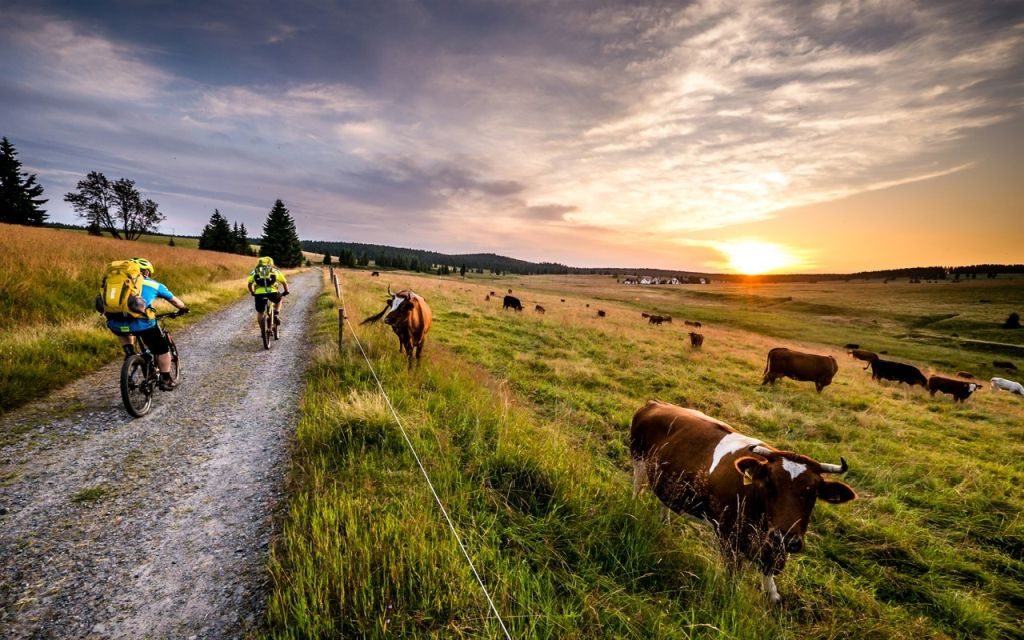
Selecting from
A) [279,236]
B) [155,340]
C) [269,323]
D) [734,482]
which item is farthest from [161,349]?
[279,236]

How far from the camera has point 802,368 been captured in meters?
14.9

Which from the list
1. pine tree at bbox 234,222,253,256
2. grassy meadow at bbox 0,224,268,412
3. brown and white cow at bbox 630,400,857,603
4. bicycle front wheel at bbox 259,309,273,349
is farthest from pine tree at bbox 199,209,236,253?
brown and white cow at bbox 630,400,857,603

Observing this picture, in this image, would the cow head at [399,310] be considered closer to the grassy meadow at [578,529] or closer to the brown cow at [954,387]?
the grassy meadow at [578,529]

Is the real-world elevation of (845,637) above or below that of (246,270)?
below

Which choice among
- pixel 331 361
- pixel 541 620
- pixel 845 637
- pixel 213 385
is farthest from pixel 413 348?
pixel 845 637

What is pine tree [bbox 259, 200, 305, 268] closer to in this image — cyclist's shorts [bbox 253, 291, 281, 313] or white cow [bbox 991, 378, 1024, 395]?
cyclist's shorts [bbox 253, 291, 281, 313]

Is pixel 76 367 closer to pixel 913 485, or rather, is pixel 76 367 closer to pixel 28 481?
pixel 28 481

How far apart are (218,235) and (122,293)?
7531 cm

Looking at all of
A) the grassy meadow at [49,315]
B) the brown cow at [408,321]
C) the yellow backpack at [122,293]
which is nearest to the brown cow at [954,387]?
the brown cow at [408,321]

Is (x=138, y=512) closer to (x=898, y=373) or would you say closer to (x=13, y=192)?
(x=898, y=373)

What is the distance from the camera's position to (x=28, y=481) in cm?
414

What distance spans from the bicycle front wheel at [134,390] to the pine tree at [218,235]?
74.1 m

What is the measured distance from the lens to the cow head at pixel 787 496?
357 centimetres

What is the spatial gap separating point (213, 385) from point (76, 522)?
14.7 ft
